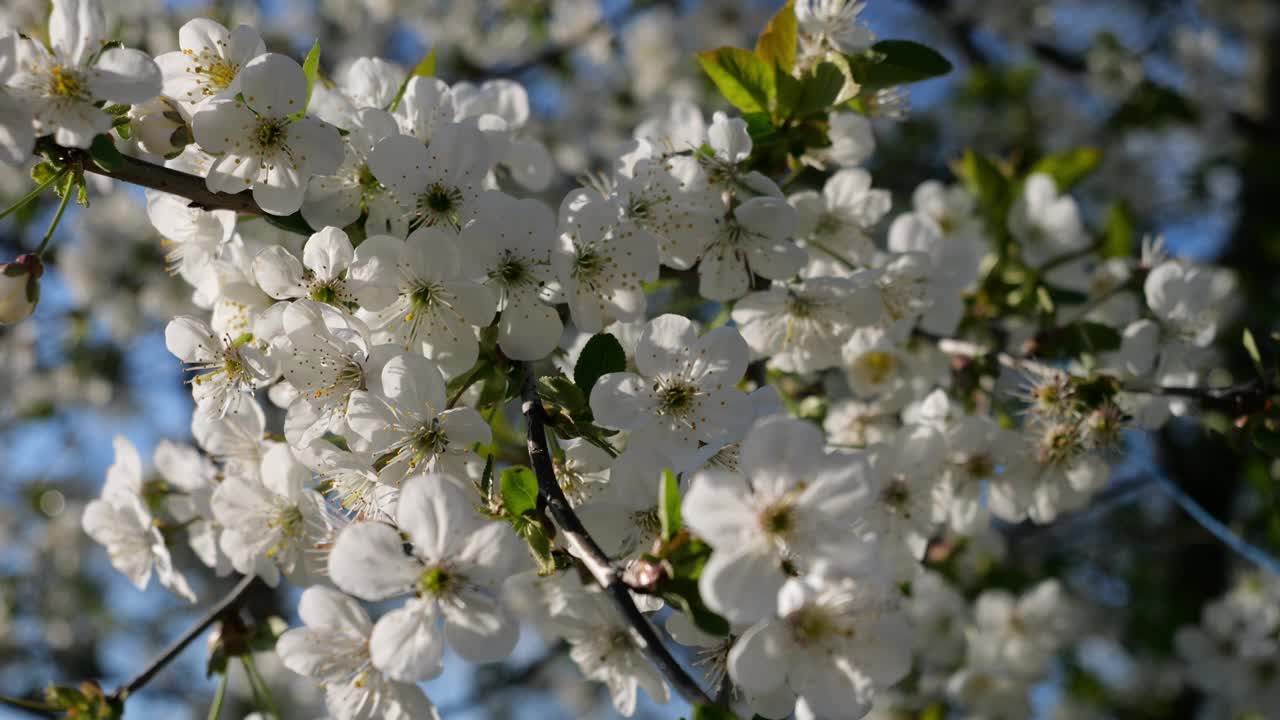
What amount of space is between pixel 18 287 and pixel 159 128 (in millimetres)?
277

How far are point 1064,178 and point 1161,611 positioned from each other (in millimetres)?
2470

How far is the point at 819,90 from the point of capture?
1533mm

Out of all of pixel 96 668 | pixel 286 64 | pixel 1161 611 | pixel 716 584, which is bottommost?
pixel 96 668

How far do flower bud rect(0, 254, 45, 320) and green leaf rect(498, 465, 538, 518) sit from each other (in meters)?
0.68

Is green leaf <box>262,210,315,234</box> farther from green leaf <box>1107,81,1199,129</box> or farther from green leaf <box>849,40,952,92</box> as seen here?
green leaf <box>1107,81,1199,129</box>

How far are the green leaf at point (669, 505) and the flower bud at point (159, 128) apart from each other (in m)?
0.82

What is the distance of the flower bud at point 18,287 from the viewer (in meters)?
1.21

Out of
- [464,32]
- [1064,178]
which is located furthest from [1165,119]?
[464,32]

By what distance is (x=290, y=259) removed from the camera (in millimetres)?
1291

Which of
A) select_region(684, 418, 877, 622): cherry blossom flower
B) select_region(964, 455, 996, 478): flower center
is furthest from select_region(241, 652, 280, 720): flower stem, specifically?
select_region(964, 455, 996, 478): flower center

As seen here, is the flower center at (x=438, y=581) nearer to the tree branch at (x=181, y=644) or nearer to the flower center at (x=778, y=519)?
the flower center at (x=778, y=519)

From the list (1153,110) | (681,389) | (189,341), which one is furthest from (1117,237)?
(189,341)

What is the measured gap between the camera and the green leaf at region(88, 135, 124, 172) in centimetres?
115

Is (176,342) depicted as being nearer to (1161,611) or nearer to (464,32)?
(1161,611)
